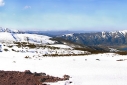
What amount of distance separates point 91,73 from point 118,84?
459cm

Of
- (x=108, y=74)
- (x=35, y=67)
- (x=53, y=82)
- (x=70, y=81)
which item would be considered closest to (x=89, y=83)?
(x=70, y=81)

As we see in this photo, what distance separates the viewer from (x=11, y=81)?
59.5 feet

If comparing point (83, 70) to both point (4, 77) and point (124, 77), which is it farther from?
point (4, 77)

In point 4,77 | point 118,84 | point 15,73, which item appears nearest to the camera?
point 118,84

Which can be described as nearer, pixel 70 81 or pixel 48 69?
pixel 70 81

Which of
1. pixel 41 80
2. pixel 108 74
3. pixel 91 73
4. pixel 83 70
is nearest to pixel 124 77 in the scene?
pixel 108 74

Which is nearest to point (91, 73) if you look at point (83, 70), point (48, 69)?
point (83, 70)

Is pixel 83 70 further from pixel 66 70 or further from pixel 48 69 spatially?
pixel 48 69

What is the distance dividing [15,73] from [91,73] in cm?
758

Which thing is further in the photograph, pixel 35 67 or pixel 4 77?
pixel 35 67

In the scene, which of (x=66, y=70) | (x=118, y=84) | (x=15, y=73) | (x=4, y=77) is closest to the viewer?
(x=118, y=84)

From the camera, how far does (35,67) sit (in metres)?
24.7

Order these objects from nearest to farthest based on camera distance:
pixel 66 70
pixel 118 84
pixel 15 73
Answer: pixel 118 84 → pixel 15 73 → pixel 66 70

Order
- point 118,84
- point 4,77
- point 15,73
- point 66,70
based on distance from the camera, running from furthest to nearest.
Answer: point 66,70
point 15,73
point 4,77
point 118,84
